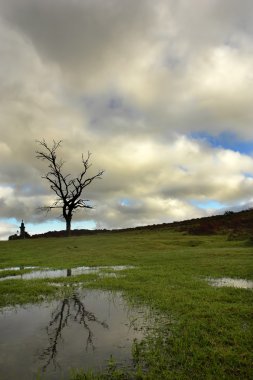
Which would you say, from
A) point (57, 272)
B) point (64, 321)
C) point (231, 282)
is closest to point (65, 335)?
point (64, 321)

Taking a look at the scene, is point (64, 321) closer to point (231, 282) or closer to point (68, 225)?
point (231, 282)

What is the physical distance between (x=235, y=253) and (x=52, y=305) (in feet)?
59.9

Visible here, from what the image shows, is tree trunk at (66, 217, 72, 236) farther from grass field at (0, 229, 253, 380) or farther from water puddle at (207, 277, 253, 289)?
water puddle at (207, 277, 253, 289)

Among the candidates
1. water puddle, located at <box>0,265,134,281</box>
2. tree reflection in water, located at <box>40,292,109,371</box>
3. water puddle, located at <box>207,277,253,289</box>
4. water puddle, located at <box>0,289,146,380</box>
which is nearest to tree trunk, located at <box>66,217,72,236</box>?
A: water puddle, located at <box>0,265,134,281</box>

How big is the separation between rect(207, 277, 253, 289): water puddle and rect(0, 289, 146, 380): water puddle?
4.98m

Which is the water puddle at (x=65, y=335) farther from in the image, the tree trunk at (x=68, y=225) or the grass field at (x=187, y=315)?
the tree trunk at (x=68, y=225)

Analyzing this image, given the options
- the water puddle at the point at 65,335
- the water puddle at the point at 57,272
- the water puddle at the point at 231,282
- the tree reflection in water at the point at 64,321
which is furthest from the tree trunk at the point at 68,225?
the water puddle at the point at 65,335

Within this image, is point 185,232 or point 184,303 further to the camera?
point 185,232

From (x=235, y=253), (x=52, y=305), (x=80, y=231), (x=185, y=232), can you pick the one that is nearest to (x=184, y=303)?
(x=52, y=305)

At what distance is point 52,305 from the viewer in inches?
470

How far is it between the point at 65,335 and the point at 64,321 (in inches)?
47.8

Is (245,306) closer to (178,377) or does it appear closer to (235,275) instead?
(178,377)

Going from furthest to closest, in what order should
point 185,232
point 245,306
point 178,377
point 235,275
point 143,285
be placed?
point 185,232 < point 235,275 < point 143,285 < point 245,306 < point 178,377

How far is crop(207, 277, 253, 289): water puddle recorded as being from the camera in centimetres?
1473
